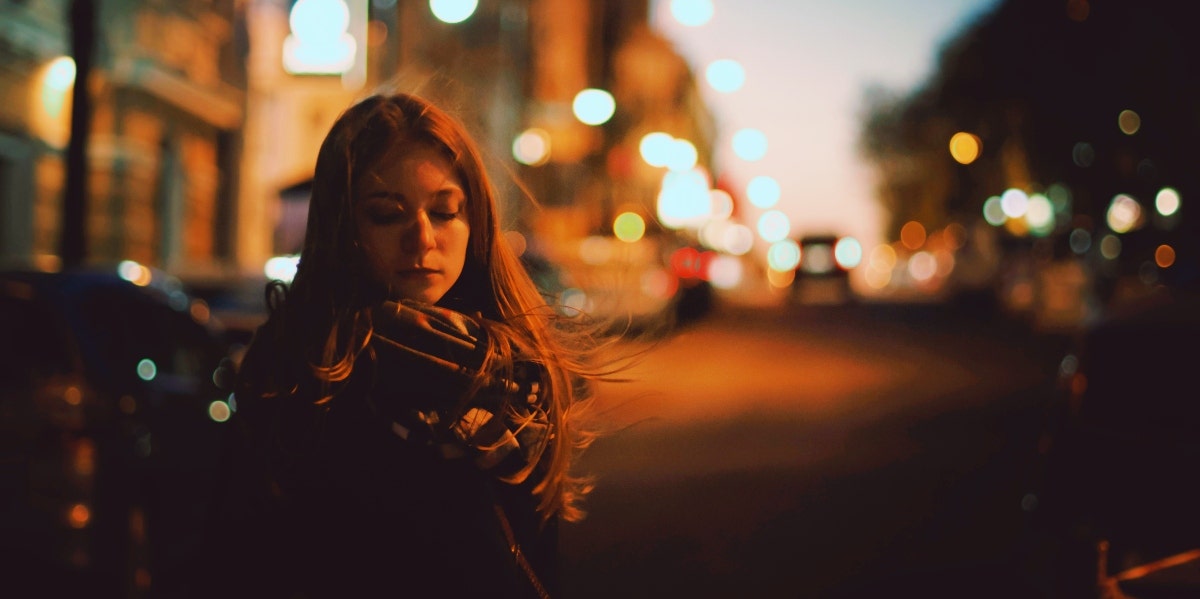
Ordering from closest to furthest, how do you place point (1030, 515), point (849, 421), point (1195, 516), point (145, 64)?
point (1195, 516), point (1030, 515), point (849, 421), point (145, 64)

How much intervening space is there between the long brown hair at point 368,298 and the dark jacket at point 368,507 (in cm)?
6

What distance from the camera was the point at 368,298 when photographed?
6.93 feet

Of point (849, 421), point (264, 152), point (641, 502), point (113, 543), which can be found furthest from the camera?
point (264, 152)

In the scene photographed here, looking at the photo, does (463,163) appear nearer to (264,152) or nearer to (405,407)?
(405,407)

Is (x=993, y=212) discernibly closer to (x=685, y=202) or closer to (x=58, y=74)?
(x=685, y=202)

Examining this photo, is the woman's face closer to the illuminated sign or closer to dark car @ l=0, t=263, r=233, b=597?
dark car @ l=0, t=263, r=233, b=597

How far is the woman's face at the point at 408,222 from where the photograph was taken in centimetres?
211

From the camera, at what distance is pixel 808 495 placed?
9234mm

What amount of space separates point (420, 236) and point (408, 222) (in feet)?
0.13

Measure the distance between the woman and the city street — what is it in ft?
1.43

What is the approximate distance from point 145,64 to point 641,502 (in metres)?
17.8

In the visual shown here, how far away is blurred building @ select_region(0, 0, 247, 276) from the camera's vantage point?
20219mm

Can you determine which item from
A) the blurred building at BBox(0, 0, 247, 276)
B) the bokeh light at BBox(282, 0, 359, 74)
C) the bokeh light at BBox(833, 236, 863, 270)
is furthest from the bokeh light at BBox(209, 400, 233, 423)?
the bokeh light at BBox(833, 236, 863, 270)

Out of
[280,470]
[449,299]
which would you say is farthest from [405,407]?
[449,299]
